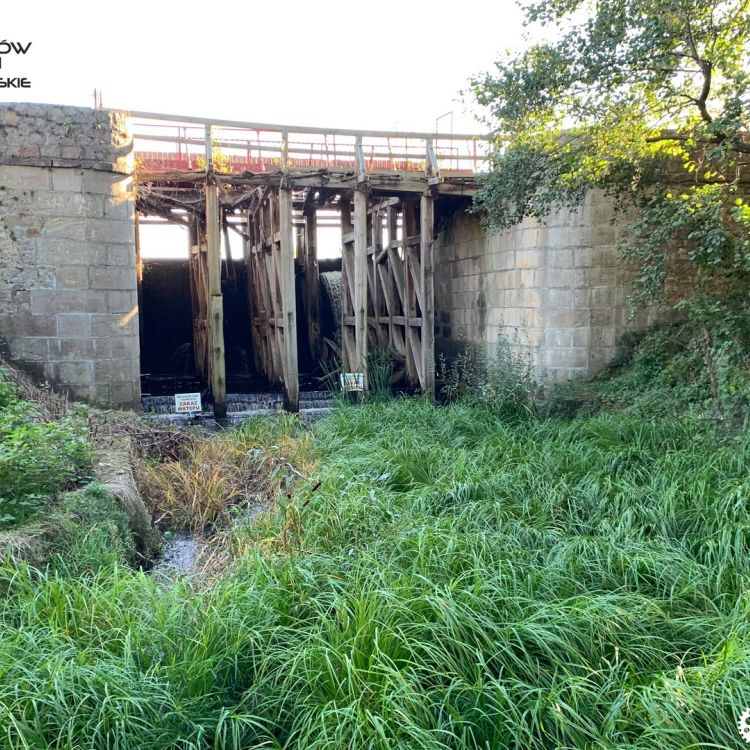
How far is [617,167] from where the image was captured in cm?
721

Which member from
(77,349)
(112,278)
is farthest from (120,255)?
(77,349)

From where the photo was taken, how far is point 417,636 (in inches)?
120

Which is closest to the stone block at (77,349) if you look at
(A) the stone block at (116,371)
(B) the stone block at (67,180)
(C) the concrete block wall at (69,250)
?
(C) the concrete block wall at (69,250)

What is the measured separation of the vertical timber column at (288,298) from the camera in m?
9.73

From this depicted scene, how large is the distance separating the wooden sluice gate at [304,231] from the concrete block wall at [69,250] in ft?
3.22

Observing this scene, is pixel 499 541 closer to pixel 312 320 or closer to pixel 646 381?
pixel 646 381

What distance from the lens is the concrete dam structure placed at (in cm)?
789

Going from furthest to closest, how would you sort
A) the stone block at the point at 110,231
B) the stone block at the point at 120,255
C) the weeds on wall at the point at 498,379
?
the weeds on wall at the point at 498,379 → the stone block at the point at 120,255 → the stone block at the point at 110,231

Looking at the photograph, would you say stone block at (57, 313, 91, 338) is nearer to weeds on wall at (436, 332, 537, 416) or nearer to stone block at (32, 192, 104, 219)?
stone block at (32, 192, 104, 219)

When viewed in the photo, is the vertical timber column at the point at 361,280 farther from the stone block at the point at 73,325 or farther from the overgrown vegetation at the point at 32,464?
the overgrown vegetation at the point at 32,464

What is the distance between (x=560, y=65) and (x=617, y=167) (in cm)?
124

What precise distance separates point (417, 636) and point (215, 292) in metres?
7.34

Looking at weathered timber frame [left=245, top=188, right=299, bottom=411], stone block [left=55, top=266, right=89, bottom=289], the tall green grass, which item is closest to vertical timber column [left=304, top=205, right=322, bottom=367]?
weathered timber frame [left=245, top=188, right=299, bottom=411]

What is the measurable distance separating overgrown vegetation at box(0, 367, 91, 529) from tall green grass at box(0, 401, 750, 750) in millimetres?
588
